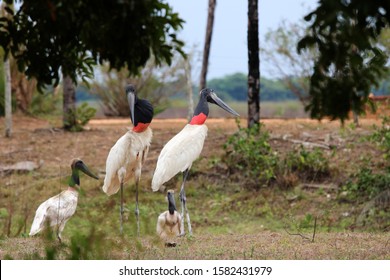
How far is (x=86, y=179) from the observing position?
1552cm

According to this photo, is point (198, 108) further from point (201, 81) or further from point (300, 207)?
point (201, 81)

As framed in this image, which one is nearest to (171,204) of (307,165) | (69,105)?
(307,165)

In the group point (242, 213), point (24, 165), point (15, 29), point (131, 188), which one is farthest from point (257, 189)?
point (15, 29)

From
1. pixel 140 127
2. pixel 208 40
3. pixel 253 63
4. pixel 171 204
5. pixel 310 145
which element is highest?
pixel 208 40

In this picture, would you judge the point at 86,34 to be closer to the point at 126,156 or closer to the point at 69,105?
the point at 126,156

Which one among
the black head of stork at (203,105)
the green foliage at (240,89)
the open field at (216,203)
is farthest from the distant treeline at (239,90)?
the black head of stork at (203,105)

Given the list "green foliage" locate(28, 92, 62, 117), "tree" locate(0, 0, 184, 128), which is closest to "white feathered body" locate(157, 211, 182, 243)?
"tree" locate(0, 0, 184, 128)

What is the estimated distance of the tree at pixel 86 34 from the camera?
6023 millimetres

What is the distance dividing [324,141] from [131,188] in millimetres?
3815

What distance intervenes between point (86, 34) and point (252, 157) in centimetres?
860

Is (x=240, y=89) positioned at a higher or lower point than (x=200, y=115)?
higher

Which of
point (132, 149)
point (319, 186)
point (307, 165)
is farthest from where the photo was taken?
point (307, 165)

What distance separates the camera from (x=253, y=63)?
51.4 ft

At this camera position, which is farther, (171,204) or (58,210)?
(171,204)
